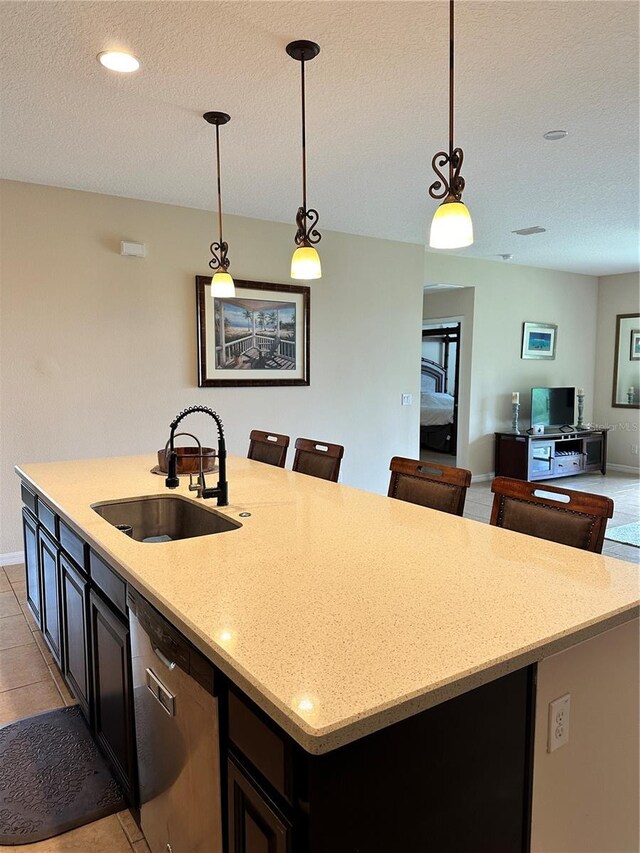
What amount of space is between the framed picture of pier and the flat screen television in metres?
3.41

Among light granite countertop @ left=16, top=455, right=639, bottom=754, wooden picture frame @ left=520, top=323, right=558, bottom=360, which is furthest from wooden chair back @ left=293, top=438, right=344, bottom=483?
wooden picture frame @ left=520, top=323, right=558, bottom=360

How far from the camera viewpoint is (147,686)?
1.46 metres

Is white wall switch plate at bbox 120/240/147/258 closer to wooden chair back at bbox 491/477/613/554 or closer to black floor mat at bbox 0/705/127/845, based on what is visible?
black floor mat at bbox 0/705/127/845

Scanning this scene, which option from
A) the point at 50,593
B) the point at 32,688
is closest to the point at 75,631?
the point at 50,593

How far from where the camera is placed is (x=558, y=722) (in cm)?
129

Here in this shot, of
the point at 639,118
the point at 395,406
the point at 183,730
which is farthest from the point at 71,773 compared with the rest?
the point at 395,406

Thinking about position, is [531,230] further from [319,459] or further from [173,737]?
[173,737]

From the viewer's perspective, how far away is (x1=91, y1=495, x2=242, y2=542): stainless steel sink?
2242 mm

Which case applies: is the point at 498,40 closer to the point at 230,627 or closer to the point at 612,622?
the point at 612,622

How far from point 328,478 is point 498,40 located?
6.63ft

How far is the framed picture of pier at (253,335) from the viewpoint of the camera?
464 cm

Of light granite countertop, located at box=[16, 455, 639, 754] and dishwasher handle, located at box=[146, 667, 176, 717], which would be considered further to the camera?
dishwasher handle, located at box=[146, 667, 176, 717]

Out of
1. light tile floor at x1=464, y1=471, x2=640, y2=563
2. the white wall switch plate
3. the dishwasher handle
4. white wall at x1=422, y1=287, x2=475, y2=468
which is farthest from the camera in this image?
white wall at x1=422, y1=287, x2=475, y2=468

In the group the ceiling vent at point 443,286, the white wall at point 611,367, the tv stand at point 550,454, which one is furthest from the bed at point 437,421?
the white wall at point 611,367
